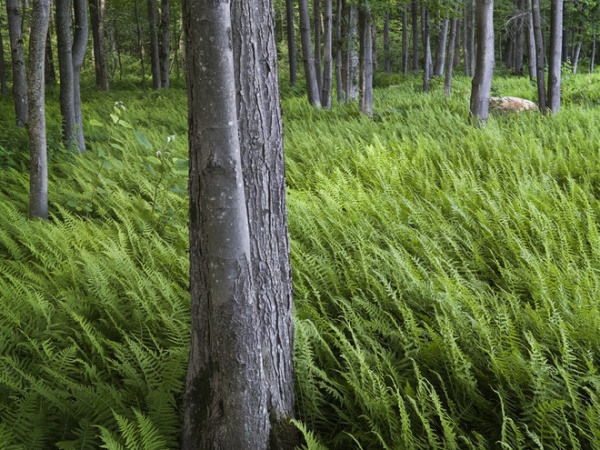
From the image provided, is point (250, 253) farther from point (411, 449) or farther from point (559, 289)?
point (559, 289)

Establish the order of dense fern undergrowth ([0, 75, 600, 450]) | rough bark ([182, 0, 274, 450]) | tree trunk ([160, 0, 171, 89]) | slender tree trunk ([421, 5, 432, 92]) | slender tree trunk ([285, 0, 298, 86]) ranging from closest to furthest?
rough bark ([182, 0, 274, 450]) < dense fern undergrowth ([0, 75, 600, 450]) < slender tree trunk ([285, 0, 298, 86]) < slender tree trunk ([421, 5, 432, 92]) < tree trunk ([160, 0, 171, 89])

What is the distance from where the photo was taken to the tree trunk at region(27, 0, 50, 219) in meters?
4.62

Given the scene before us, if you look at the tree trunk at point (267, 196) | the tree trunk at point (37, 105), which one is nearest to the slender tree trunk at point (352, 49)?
the tree trunk at point (37, 105)

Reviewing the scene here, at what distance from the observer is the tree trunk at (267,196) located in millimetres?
1913

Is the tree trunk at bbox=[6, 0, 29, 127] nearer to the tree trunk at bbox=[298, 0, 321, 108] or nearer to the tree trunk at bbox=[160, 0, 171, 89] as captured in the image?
the tree trunk at bbox=[298, 0, 321, 108]

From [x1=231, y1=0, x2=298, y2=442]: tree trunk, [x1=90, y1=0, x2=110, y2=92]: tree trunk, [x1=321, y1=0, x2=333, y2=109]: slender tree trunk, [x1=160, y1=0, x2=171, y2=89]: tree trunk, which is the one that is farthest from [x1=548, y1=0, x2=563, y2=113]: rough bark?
[x1=90, y1=0, x2=110, y2=92]: tree trunk

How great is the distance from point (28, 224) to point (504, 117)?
710cm

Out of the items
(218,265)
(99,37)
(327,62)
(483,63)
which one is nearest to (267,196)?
(218,265)

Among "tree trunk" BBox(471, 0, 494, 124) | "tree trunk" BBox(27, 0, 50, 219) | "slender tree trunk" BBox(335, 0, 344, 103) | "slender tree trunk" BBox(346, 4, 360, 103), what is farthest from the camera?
"slender tree trunk" BBox(335, 0, 344, 103)

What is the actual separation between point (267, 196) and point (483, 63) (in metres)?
7.05

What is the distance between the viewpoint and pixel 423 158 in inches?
226

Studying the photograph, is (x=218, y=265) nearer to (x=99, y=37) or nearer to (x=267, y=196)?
(x=267, y=196)

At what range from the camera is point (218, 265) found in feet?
6.05

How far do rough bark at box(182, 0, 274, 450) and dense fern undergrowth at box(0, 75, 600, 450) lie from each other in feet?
0.75
